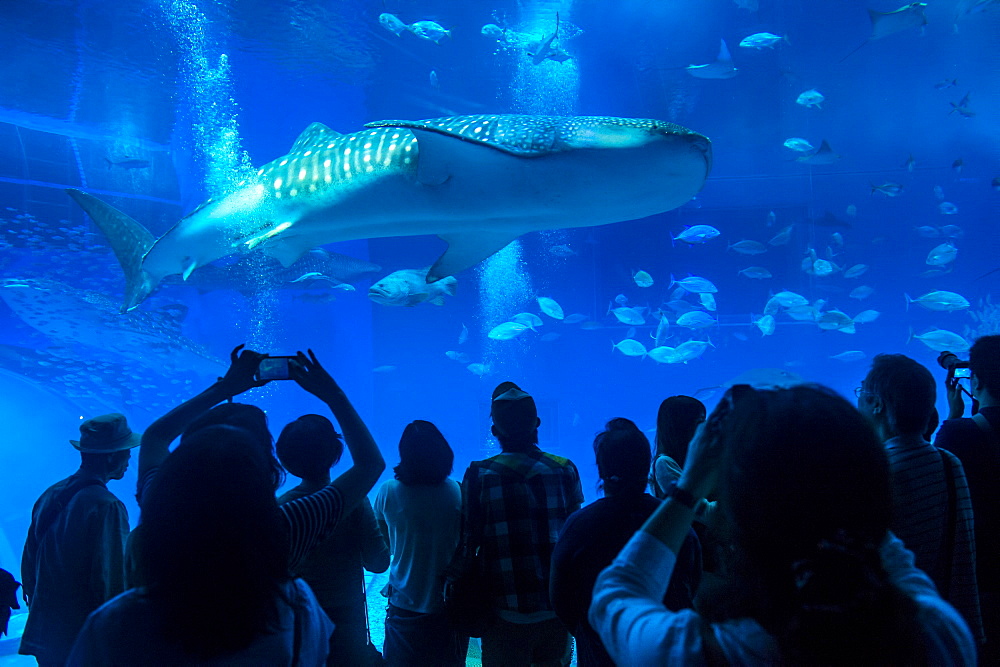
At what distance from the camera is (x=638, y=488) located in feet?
5.68

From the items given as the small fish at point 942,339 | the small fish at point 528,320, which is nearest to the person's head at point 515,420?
the small fish at point 528,320

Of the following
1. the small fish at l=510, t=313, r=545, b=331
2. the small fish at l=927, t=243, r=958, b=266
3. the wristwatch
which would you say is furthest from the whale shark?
the small fish at l=927, t=243, r=958, b=266

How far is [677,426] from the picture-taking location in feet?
7.29

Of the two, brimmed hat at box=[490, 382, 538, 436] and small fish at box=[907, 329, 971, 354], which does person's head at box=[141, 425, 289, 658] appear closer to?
brimmed hat at box=[490, 382, 538, 436]

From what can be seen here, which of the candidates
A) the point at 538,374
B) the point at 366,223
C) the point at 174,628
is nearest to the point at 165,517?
the point at 174,628

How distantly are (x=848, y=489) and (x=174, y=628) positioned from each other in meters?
1.12

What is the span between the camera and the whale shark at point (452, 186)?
336 centimetres

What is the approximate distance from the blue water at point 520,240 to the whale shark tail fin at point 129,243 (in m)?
6.49

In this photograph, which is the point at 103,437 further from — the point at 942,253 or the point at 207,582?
the point at 942,253

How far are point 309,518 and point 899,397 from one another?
6.17 ft

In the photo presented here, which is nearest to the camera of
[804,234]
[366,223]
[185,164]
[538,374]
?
[366,223]

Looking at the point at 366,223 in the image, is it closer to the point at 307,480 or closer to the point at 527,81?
the point at 307,480

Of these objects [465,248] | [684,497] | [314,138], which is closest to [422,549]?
[684,497]

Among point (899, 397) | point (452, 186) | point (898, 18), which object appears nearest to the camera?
point (899, 397)
